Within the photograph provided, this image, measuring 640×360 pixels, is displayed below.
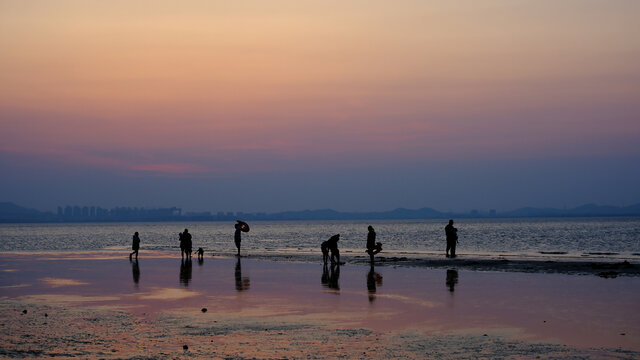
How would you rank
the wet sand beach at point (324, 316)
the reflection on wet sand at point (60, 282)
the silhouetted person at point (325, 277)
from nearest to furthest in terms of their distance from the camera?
the wet sand beach at point (324, 316), the silhouetted person at point (325, 277), the reflection on wet sand at point (60, 282)

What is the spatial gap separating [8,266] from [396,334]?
2965 cm

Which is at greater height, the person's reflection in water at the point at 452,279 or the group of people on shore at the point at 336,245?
the group of people on shore at the point at 336,245

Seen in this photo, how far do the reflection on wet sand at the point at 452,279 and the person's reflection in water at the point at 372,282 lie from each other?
7.91 feet

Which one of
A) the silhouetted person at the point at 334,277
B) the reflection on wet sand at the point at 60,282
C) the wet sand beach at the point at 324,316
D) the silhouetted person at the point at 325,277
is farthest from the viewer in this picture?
the reflection on wet sand at the point at 60,282

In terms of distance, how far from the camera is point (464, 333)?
14984 mm

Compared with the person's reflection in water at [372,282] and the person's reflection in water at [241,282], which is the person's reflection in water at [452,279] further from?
the person's reflection in water at [241,282]

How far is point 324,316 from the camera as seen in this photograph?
17.8 meters

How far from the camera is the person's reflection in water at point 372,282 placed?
2251 centimetres

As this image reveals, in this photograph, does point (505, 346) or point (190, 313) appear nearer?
point (505, 346)

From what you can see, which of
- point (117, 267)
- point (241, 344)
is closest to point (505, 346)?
point (241, 344)

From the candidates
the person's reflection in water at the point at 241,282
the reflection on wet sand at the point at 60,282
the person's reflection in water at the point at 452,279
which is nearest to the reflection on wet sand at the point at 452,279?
the person's reflection in water at the point at 452,279

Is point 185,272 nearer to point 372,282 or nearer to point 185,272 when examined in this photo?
point 185,272

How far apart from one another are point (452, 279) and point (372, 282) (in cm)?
304

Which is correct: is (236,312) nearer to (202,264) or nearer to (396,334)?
(396,334)
